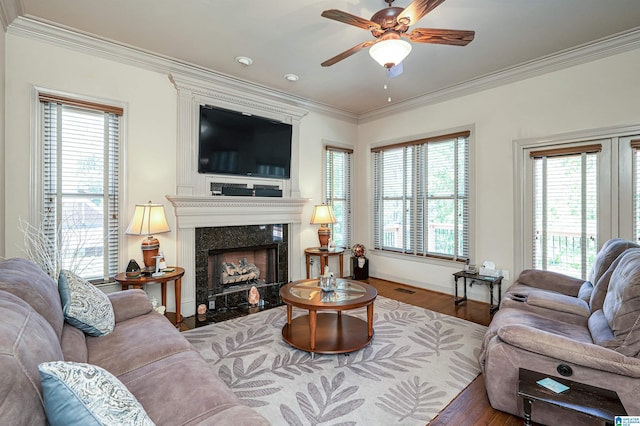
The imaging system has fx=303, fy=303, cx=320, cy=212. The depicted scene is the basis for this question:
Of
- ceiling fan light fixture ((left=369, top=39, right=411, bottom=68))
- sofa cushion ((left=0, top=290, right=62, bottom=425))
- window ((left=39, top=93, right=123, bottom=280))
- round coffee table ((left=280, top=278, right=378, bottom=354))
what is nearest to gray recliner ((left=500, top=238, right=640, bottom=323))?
round coffee table ((left=280, top=278, right=378, bottom=354))

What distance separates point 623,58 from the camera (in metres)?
3.11

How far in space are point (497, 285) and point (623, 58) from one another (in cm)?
280

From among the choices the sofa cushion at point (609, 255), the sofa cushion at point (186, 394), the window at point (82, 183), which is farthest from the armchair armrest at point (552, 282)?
the window at point (82, 183)

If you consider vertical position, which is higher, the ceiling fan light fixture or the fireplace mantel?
the ceiling fan light fixture

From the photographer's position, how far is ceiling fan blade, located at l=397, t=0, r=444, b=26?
189 centimetres

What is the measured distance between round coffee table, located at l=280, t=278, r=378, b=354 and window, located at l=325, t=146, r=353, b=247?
215cm

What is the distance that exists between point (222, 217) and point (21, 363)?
10.1 ft

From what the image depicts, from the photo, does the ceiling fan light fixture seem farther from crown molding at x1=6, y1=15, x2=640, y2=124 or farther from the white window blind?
the white window blind

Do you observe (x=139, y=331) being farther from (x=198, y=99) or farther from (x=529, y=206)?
(x=529, y=206)

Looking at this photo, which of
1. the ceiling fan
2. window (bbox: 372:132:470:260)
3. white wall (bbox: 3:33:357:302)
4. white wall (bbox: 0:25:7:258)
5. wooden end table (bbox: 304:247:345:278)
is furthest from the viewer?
wooden end table (bbox: 304:247:345:278)

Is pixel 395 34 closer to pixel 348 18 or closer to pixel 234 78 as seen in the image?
pixel 348 18

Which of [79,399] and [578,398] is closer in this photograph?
[79,399]

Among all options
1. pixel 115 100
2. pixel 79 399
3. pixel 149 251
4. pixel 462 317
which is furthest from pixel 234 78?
pixel 462 317

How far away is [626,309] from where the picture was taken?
1.78 metres
